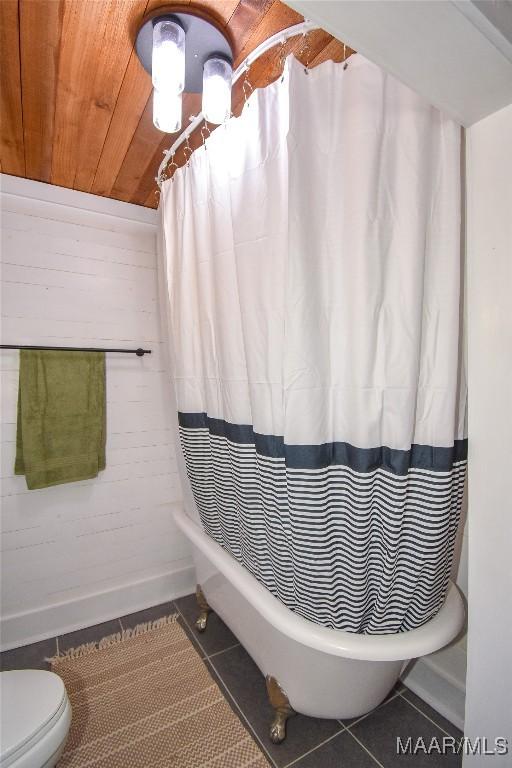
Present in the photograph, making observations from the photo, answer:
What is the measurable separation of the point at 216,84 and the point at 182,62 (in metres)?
0.12

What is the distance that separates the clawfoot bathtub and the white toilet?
623mm

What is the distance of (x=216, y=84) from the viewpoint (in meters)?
1.05

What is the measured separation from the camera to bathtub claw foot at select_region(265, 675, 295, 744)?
1268mm

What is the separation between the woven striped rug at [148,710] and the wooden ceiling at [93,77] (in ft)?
7.50

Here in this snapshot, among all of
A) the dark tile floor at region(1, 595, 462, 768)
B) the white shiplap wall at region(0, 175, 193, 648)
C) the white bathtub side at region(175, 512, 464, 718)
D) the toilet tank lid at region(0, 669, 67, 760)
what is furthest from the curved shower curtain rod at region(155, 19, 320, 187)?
the dark tile floor at region(1, 595, 462, 768)

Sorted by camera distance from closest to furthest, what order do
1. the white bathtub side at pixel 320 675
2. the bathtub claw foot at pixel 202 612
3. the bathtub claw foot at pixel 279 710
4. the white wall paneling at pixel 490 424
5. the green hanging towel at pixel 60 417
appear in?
the white wall paneling at pixel 490 424, the white bathtub side at pixel 320 675, the bathtub claw foot at pixel 279 710, the green hanging towel at pixel 60 417, the bathtub claw foot at pixel 202 612

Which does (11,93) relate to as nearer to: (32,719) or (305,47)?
(305,47)

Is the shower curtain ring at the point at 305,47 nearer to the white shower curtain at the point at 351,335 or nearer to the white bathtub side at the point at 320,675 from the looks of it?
the white shower curtain at the point at 351,335

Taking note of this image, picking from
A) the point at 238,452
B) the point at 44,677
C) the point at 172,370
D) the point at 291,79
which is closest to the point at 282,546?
the point at 238,452

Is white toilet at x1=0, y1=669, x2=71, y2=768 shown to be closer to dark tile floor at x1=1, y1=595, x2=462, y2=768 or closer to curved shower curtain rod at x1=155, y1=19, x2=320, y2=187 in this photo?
dark tile floor at x1=1, y1=595, x2=462, y2=768

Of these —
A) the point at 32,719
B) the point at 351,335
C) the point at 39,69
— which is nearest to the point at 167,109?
the point at 39,69

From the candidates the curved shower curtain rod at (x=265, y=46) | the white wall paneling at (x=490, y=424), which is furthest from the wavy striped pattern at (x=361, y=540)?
the curved shower curtain rod at (x=265, y=46)

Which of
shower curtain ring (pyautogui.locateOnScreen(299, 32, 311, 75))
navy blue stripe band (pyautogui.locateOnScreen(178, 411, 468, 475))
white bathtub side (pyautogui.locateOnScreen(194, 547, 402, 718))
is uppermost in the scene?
shower curtain ring (pyautogui.locateOnScreen(299, 32, 311, 75))

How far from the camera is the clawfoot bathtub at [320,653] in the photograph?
39.4 inches
